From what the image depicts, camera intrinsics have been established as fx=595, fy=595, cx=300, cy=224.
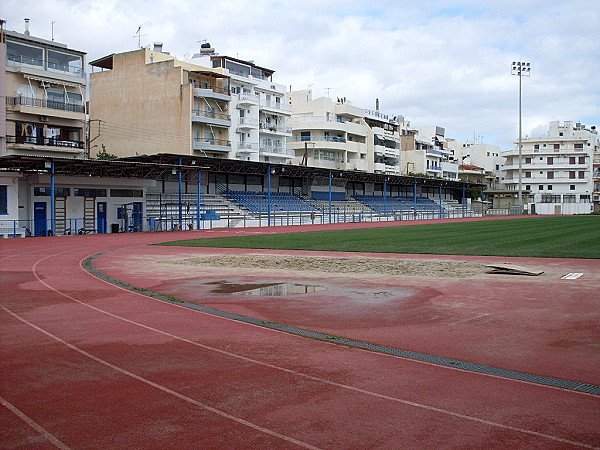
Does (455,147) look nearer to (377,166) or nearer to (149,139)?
(377,166)

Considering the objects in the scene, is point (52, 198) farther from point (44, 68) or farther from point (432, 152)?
point (432, 152)

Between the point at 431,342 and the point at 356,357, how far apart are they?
55.5 inches

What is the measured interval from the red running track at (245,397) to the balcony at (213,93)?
55.1 meters

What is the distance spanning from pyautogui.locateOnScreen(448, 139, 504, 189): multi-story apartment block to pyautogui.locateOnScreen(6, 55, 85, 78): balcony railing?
84952mm

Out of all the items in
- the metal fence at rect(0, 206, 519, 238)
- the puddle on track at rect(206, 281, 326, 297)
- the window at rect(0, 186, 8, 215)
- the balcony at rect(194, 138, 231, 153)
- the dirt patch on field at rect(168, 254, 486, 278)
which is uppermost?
the balcony at rect(194, 138, 231, 153)

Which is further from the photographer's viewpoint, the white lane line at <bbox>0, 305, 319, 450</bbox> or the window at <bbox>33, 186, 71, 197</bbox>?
the window at <bbox>33, 186, 71, 197</bbox>

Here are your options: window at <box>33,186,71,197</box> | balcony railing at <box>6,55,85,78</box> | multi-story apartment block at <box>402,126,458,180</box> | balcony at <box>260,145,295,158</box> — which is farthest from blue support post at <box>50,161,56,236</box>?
multi-story apartment block at <box>402,126,458,180</box>

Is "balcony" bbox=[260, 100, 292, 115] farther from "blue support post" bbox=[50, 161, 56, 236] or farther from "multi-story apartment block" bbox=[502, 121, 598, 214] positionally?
"multi-story apartment block" bbox=[502, 121, 598, 214]

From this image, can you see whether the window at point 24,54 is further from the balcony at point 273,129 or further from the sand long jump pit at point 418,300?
the sand long jump pit at point 418,300

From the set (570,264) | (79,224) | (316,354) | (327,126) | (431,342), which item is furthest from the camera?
(327,126)

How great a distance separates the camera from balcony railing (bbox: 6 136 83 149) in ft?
154

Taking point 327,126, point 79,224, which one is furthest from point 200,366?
point 327,126

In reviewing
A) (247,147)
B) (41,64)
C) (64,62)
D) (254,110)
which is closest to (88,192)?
(41,64)

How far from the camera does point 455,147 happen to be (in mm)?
139000
